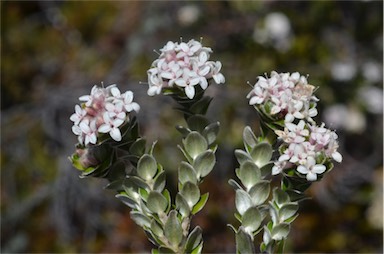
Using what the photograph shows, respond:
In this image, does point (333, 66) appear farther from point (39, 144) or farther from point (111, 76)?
point (39, 144)

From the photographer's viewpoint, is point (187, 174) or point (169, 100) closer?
point (187, 174)

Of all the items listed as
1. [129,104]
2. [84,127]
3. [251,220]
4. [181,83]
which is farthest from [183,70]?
[251,220]

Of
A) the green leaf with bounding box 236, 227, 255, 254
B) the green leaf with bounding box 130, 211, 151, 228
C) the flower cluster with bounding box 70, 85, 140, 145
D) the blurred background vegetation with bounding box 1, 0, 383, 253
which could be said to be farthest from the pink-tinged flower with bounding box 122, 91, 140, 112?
the blurred background vegetation with bounding box 1, 0, 383, 253

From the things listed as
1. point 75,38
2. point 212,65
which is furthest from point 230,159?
point 212,65

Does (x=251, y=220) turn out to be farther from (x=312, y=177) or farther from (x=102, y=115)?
(x=102, y=115)

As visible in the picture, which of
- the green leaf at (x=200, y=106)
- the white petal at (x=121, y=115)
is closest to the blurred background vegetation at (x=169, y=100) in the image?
the green leaf at (x=200, y=106)
